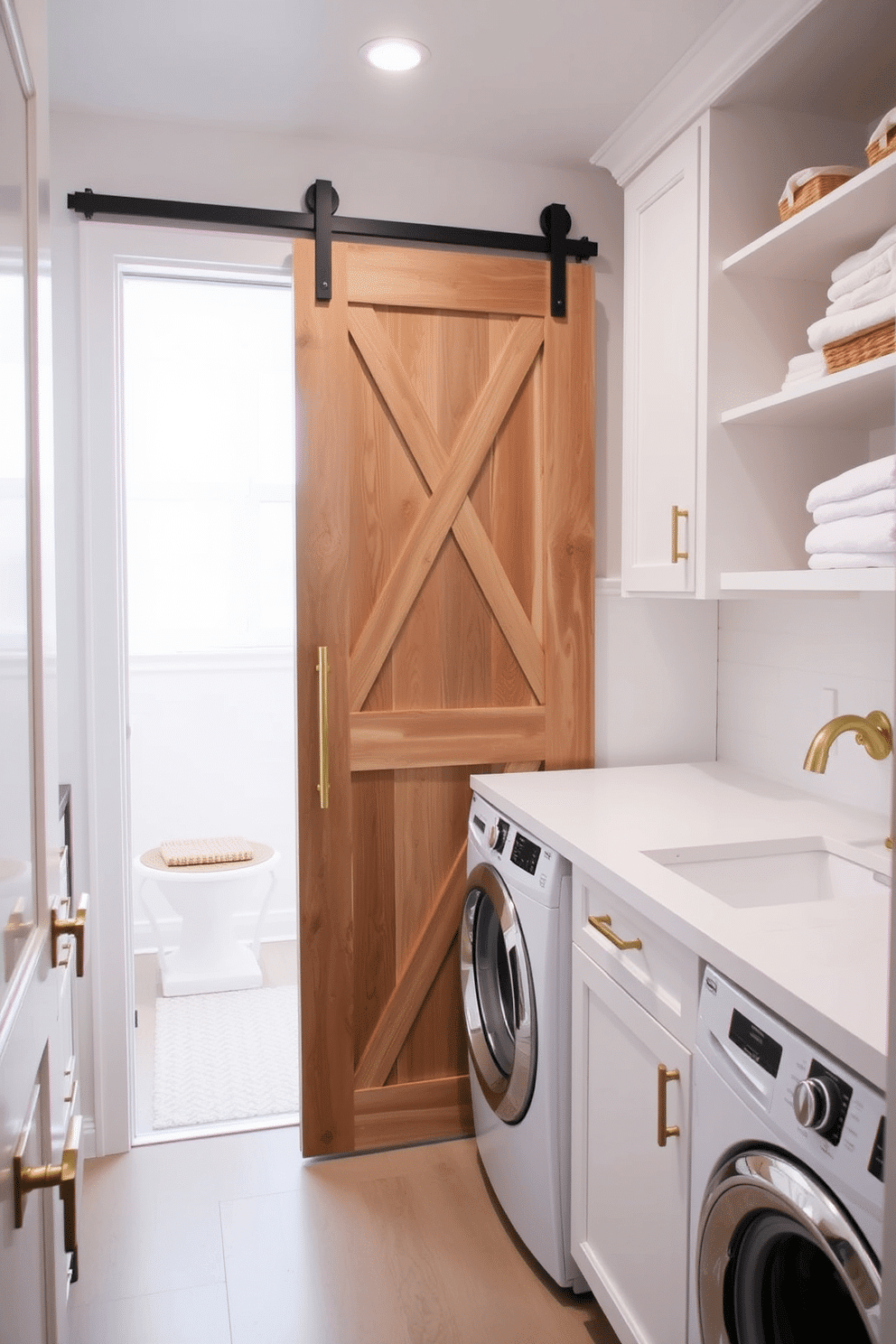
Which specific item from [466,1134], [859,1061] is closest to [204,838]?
[466,1134]

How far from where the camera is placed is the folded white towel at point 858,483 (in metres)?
1.48

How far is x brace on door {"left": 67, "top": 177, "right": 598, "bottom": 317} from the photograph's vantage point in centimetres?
232

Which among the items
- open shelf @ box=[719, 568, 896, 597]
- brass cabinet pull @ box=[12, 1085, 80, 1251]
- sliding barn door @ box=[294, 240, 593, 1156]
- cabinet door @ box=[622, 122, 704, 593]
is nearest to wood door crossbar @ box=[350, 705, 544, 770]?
sliding barn door @ box=[294, 240, 593, 1156]

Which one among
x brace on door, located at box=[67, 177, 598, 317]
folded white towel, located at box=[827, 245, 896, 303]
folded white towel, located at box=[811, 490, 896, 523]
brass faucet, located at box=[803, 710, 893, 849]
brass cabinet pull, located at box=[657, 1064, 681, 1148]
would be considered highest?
x brace on door, located at box=[67, 177, 598, 317]

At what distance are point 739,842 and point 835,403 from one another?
842mm

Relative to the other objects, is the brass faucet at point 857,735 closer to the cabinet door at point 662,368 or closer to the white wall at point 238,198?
the cabinet door at point 662,368

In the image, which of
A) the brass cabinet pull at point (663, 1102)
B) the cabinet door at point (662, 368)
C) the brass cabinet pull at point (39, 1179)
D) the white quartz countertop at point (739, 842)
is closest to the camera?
the brass cabinet pull at point (39, 1179)

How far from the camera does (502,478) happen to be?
8.33ft

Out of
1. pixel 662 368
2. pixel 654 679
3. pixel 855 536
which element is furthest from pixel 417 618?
pixel 855 536

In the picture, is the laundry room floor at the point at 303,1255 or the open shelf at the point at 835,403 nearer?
the open shelf at the point at 835,403

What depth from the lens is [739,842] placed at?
182 cm

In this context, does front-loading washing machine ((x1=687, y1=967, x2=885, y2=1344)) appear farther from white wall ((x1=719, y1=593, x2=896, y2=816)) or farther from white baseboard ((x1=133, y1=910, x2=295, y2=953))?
white baseboard ((x1=133, y1=910, x2=295, y2=953))

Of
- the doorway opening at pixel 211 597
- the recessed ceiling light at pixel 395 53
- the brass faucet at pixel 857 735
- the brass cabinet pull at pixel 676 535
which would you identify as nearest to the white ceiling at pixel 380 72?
the recessed ceiling light at pixel 395 53

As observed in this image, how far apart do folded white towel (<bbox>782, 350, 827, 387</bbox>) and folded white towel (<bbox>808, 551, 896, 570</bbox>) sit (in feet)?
1.18
